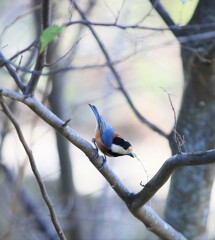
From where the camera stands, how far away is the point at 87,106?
7258 mm

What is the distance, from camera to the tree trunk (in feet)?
8.11

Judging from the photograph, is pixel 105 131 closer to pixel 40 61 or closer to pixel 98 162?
pixel 98 162

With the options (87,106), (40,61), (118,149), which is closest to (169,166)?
(118,149)

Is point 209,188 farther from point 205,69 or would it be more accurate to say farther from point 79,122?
point 79,122

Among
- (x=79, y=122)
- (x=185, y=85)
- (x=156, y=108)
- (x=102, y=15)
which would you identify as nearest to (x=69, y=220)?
(x=102, y=15)

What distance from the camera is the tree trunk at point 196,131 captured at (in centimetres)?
247

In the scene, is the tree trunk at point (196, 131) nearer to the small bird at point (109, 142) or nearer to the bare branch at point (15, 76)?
the small bird at point (109, 142)

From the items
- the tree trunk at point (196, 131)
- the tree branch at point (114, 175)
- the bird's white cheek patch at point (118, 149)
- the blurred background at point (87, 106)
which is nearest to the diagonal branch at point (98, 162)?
the tree branch at point (114, 175)

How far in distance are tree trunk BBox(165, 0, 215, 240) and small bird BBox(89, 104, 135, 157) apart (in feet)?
1.71

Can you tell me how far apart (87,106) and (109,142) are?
5.24m

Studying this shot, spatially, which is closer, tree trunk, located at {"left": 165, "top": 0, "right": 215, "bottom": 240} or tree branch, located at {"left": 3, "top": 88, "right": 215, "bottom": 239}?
tree branch, located at {"left": 3, "top": 88, "right": 215, "bottom": 239}

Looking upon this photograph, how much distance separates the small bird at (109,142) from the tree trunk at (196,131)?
52 cm

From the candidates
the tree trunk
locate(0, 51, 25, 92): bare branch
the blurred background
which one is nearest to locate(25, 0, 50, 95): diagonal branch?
locate(0, 51, 25, 92): bare branch

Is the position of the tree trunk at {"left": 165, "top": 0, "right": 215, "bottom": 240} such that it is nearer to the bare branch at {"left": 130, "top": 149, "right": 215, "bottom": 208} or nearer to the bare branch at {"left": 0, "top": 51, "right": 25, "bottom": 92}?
the bare branch at {"left": 130, "top": 149, "right": 215, "bottom": 208}
